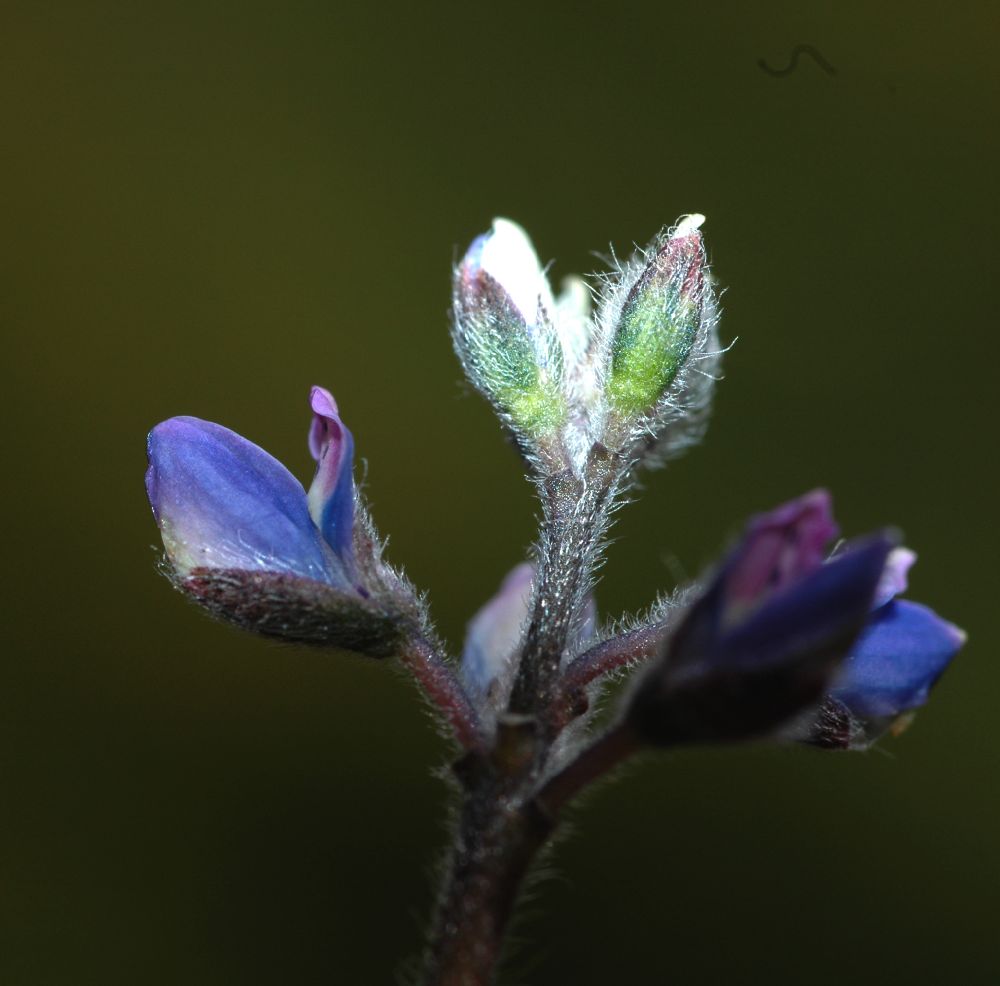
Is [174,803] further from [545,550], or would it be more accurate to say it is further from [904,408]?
[545,550]

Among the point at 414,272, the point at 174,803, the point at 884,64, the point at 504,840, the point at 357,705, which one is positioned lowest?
the point at 504,840

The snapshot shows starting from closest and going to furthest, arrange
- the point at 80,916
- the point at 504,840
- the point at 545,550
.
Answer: the point at 504,840, the point at 545,550, the point at 80,916

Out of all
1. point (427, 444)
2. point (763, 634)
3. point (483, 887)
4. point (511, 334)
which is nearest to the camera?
point (763, 634)

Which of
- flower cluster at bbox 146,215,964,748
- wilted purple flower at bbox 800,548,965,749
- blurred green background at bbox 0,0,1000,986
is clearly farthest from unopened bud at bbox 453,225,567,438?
blurred green background at bbox 0,0,1000,986

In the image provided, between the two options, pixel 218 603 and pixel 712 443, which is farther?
pixel 712 443

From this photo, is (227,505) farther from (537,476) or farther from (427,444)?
(427,444)

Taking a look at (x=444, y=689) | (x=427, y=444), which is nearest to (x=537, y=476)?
(x=444, y=689)

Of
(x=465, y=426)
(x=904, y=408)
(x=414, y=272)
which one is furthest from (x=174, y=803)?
(x=904, y=408)
